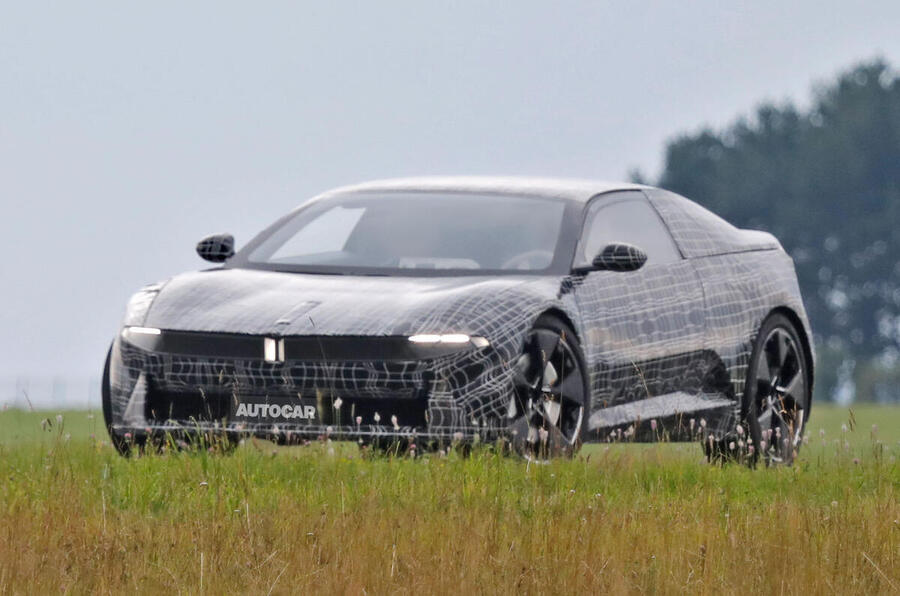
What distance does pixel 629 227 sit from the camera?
36.1 feet

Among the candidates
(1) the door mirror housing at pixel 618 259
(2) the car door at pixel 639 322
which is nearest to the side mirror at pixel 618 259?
(1) the door mirror housing at pixel 618 259

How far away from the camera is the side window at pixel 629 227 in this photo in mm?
10578

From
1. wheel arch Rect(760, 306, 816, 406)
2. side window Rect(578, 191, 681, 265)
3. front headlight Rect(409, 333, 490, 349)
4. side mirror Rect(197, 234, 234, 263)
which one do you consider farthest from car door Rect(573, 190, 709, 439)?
side mirror Rect(197, 234, 234, 263)

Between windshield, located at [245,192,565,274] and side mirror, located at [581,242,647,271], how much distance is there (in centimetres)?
26

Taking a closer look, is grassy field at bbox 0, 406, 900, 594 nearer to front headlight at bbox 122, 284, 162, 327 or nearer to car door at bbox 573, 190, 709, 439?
car door at bbox 573, 190, 709, 439

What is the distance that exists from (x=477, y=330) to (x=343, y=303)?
0.72 meters

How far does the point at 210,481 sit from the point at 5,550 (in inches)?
74.5

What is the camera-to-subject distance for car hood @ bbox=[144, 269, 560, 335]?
9.11 meters

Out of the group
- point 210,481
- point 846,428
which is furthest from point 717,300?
point 210,481

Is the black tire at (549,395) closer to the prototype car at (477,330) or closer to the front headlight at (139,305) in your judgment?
the prototype car at (477,330)

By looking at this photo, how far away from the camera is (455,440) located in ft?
29.3

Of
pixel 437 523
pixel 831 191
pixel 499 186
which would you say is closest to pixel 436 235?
pixel 499 186

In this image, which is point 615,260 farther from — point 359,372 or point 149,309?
point 149,309

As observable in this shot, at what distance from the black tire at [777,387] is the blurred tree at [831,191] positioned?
5457 centimetres
